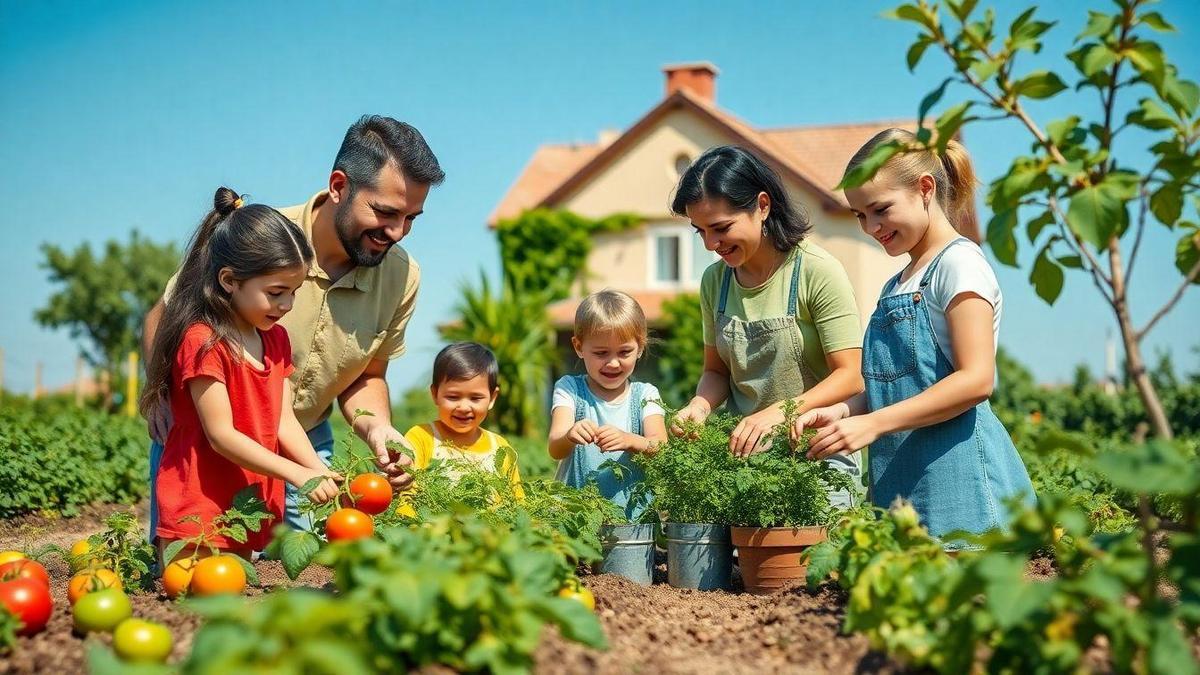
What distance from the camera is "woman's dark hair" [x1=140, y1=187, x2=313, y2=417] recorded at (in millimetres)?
3609

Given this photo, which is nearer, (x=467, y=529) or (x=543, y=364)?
(x=467, y=529)

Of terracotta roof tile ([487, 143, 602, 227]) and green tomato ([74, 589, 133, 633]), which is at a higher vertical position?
terracotta roof tile ([487, 143, 602, 227])

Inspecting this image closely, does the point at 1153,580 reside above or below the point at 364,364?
below

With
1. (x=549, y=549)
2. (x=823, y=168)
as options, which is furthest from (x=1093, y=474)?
(x=823, y=168)

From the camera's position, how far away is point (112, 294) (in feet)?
132

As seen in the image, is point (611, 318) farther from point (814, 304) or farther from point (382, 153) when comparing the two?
point (382, 153)

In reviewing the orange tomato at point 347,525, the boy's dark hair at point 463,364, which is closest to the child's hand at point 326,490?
the orange tomato at point 347,525

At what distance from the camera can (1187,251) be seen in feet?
8.79

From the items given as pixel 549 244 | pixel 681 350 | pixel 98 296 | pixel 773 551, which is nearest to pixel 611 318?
pixel 773 551

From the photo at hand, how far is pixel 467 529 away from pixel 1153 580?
1.33m

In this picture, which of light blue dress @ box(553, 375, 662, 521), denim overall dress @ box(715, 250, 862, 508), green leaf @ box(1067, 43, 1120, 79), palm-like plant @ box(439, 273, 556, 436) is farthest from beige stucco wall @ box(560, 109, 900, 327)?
green leaf @ box(1067, 43, 1120, 79)

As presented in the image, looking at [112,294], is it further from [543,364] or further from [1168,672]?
[1168,672]

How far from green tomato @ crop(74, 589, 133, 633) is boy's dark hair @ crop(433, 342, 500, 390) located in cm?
209

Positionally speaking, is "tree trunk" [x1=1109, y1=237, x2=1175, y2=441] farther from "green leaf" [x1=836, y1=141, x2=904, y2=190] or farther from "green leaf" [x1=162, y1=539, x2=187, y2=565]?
"green leaf" [x1=162, y1=539, x2=187, y2=565]
